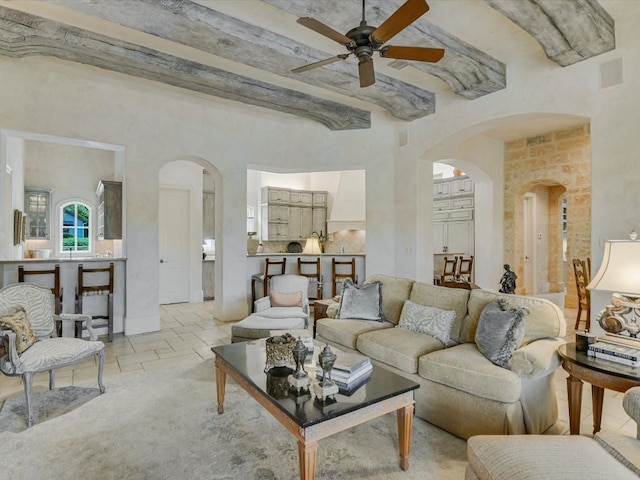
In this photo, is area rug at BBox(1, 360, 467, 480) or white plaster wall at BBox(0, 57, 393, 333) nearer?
area rug at BBox(1, 360, 467, 480)

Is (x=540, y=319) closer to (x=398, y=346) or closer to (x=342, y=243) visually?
(x=398, y=346)

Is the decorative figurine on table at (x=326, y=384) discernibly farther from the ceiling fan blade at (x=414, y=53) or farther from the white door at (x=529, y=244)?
the white door at (x=529, y=244)

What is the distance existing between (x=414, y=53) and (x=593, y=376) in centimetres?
260

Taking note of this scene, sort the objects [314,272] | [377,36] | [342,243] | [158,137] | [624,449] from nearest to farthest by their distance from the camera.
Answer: [624,449], [377,36], [158,137], [314,272], [342,243]

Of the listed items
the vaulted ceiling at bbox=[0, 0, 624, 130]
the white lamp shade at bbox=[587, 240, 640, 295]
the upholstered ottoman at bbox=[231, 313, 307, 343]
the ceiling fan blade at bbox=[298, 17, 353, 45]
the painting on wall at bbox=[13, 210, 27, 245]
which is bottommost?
the upholstered ottoman at bbox=[231, 313, 307, 343]

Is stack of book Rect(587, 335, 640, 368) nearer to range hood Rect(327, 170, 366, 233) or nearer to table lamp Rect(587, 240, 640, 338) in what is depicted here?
table lamp Rect(587, 240, 640, 338)

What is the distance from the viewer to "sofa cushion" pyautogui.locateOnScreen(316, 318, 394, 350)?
11.1 ft

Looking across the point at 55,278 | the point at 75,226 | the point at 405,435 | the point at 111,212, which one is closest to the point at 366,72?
the point at 405,435

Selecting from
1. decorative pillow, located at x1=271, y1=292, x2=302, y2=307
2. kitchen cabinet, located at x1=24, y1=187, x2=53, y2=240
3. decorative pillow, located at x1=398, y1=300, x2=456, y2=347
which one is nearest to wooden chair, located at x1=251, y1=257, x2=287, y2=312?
decorative pillow, located at x1=271, y1=292, x2=302, y2=307

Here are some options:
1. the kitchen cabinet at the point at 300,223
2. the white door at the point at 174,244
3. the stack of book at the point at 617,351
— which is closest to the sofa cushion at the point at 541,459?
the stack of book at the point at 617,351

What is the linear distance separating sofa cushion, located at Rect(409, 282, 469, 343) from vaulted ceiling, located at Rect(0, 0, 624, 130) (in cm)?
243

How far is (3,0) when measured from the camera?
319 cm

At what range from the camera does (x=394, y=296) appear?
378cm

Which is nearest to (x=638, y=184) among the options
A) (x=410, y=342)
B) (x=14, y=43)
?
(x=410, y=342)
